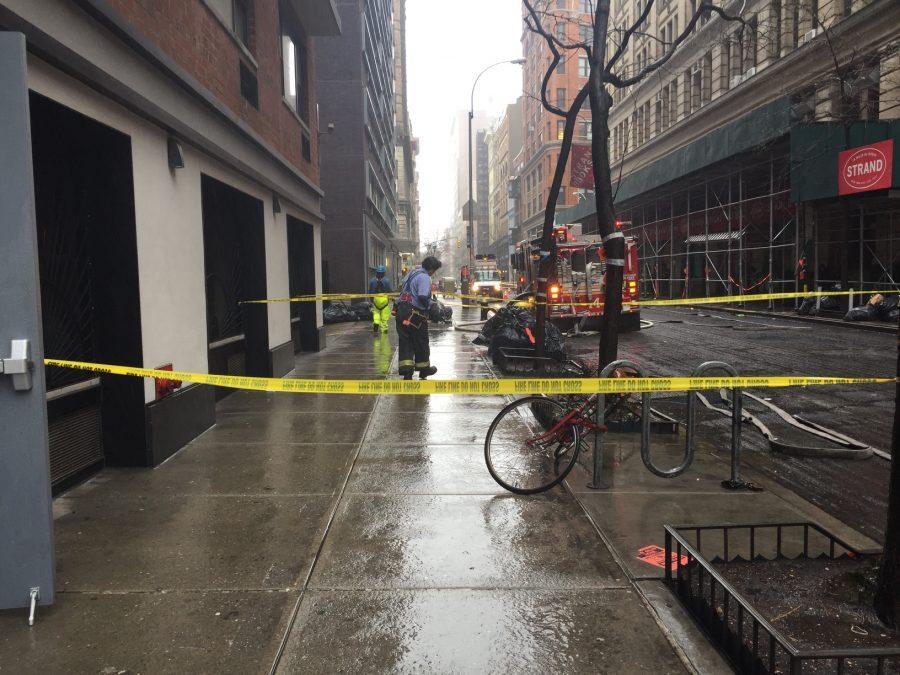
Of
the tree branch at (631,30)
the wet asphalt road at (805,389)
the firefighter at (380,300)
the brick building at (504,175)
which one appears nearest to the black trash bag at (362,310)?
the firefighter at (380,300)

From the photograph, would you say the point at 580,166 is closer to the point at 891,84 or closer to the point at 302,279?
the point at 891,84

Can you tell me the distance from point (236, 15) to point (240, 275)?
3964 millimetres

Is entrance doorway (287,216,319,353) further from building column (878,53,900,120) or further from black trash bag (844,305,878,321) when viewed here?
building column (878,53,900,120)

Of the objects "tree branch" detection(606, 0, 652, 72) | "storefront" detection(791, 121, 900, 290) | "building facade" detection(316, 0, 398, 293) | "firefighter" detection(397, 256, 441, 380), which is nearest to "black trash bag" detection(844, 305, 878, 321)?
"storefront" detection(791, 121, 900, 290)

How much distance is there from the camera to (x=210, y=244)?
984cm

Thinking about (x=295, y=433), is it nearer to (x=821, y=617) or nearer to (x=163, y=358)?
(x=163, y=358)

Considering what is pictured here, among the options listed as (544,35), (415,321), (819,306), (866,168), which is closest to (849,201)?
(866,168)

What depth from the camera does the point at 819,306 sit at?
21.5m

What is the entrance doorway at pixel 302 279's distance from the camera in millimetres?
14883

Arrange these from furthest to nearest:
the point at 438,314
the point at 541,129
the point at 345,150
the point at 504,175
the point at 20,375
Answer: the point at 504,175, the point at 541,129, the point at 345,150, the point at 438,314, the point at 20,375

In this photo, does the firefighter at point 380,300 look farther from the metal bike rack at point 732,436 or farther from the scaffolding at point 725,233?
the metal bike rack at point 732,436

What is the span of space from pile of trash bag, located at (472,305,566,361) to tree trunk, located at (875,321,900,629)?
817 centimetres

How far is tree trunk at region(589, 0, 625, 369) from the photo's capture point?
738 cm

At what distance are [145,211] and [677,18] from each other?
132 feet
